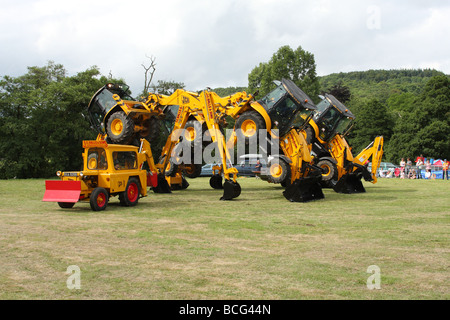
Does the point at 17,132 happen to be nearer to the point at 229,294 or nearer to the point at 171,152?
the point at 171,152

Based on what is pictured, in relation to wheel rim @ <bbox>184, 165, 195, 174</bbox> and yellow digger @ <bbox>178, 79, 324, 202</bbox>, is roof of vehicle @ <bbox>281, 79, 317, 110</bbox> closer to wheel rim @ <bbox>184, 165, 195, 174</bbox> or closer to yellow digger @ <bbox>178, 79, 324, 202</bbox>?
yellow digger @ <bbox>178, 79, 324, 202</bbox>

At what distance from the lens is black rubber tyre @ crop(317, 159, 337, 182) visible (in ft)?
71.8

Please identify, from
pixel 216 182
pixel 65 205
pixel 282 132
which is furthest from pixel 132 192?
pixel 216 182

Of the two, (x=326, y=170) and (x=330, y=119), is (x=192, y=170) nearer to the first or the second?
(x=326, y=170)

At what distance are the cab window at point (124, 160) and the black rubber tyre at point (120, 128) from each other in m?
5.47

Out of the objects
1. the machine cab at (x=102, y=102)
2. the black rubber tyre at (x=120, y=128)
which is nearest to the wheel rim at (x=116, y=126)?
the black rubber tyre at (x=120, y=128)

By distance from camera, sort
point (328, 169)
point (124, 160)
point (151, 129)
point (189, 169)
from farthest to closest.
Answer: point (189, 169)
point (328, 169)
point (151, 129)
point (124, 160)

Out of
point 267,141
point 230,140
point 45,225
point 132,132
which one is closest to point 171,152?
point 132,132

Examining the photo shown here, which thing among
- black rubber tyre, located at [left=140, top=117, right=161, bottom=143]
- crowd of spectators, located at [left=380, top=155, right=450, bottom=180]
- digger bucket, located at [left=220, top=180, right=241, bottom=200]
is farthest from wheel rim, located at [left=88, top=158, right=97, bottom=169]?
crowd of spectators, located at [left=380, top=155, right=450, bottom=180]

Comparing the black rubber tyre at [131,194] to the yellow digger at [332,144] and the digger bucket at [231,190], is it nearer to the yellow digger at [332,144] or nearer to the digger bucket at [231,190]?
the digger bucket at [231,190]

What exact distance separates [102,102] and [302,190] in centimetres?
1057

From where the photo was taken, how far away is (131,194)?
587 inches
